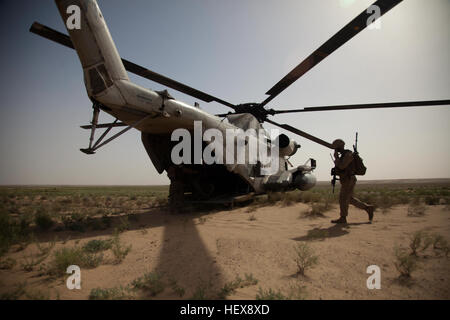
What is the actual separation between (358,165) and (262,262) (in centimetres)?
371

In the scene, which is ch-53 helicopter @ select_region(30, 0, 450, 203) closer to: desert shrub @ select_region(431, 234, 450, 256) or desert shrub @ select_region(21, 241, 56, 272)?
desert shrub @ select_region(21, 241, 56, 272)

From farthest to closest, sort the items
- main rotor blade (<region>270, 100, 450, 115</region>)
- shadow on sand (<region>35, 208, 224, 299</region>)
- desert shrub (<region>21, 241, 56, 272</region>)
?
main rotor blade (<region>270, 100, 450, 115</region>), desert shrub (<region>21, 241, 56, 272</region>), shadow on sand (<region>35, 208, 224, 299</region>)

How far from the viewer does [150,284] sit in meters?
2.30

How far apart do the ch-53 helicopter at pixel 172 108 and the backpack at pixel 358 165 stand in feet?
7.10

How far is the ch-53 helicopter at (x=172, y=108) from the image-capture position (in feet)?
13.4

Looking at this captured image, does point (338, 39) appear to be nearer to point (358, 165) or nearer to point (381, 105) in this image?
point (358, 165)

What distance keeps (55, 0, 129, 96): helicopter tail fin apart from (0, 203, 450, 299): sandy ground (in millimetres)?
3279

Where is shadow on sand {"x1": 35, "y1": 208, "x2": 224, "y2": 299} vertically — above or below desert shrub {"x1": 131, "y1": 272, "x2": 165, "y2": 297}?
below

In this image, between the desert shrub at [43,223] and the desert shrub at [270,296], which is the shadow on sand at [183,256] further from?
the desert shrub at [270,296]

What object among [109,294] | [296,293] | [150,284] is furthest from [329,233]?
[109,294]

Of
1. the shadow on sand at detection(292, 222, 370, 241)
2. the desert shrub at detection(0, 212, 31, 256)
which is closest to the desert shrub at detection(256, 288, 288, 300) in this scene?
the shadow on sand at detection(292, 222, 370, 241)

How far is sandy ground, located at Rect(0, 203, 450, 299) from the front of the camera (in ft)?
7.29

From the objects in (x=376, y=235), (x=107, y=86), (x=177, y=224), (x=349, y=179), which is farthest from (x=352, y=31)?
(x=177, y=224)
